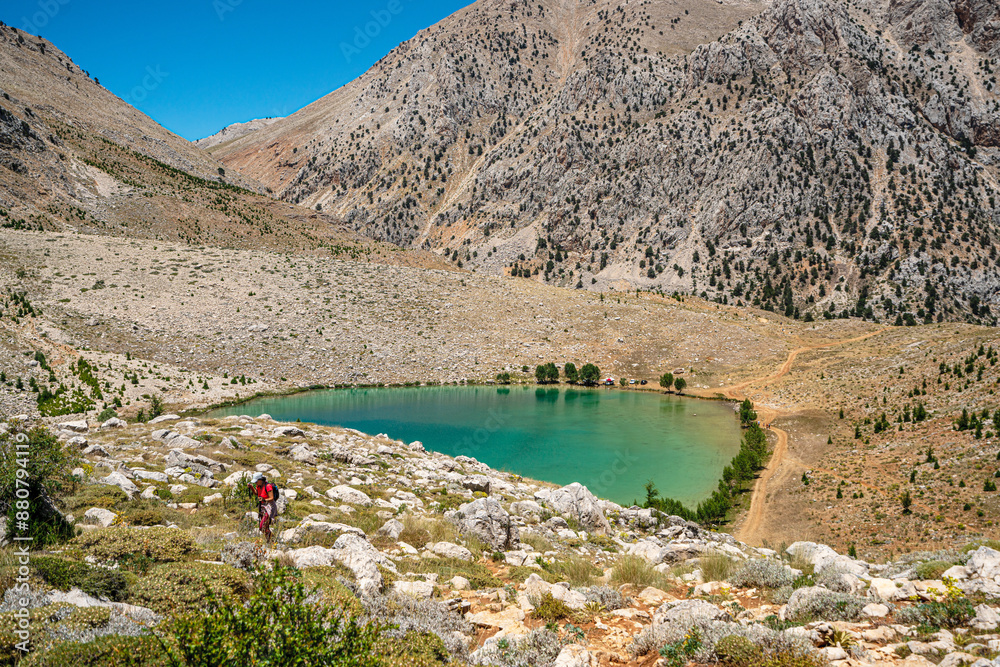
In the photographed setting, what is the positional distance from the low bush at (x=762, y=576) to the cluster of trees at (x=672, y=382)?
43.3m

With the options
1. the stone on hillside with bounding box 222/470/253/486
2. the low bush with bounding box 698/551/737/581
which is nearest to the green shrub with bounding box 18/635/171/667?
the stone on hillside with bounding box 222/470/253/486

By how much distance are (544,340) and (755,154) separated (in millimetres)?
76538

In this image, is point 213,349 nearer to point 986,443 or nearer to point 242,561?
point 242,561

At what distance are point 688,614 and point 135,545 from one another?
322 inches

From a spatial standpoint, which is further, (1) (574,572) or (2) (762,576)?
(1) (574,572)

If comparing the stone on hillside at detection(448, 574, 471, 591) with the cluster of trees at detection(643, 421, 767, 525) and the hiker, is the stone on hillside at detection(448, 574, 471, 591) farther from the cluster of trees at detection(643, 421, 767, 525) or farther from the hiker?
the cluster of trees at detection(643, 421, 767, 525)

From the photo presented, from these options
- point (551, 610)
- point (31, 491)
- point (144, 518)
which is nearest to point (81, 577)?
point (31, 491)

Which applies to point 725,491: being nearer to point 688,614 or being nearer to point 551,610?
point 688,614

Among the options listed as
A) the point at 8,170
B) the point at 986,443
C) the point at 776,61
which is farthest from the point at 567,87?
the point at 986,443

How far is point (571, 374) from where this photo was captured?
185 ft

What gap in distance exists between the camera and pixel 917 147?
345ft

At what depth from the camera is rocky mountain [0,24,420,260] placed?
220ft

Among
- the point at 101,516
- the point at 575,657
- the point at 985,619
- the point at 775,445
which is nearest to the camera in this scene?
the point at 575,657

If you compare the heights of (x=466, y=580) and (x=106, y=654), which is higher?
(x=106, y=654)
